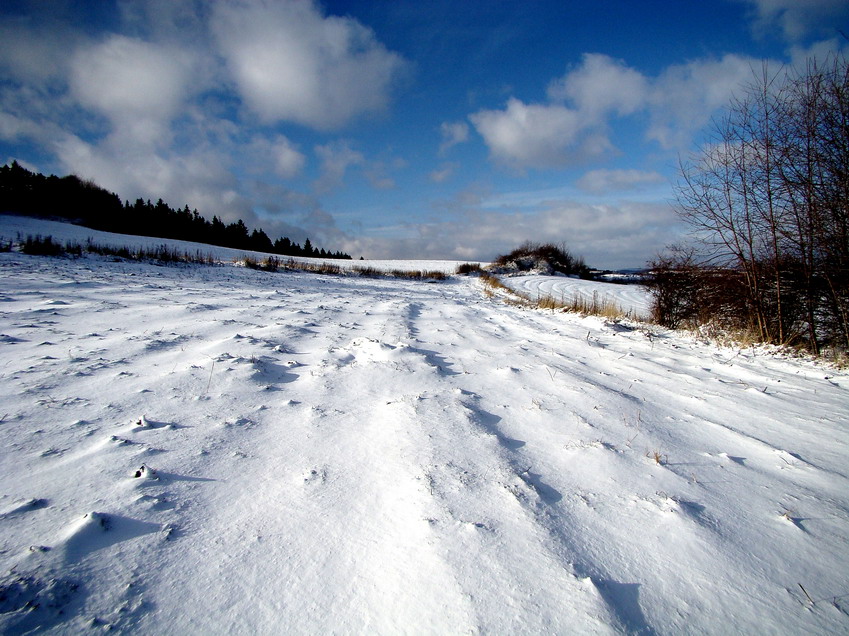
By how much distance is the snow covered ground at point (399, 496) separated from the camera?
1.07 m

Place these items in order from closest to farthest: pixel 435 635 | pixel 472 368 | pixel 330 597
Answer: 1. pixel 435 635
2. pixel 330 597
3. pixel 472 368

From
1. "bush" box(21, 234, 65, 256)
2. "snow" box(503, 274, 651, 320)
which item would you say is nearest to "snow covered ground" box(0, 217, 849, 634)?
"bush" box(21, 234, 65, 256)

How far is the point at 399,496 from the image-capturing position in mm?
1539

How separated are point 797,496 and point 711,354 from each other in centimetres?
329

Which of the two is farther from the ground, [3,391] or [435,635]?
[3,391]

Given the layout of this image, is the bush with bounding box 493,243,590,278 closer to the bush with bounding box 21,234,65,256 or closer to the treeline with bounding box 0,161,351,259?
the bush with bounding box 21,234,65,256

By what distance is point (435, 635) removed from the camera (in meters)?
0.98

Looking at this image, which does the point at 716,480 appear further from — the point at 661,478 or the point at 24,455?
the point at 24,455

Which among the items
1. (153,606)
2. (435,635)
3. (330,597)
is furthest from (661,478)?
(153,606)

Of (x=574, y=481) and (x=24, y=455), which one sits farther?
(x=574, y=481)

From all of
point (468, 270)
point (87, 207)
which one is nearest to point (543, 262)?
point (468, 270)

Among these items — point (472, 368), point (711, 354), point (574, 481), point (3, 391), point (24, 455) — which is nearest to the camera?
point (24, 455)

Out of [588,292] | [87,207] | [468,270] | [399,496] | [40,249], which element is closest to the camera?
[399,496]

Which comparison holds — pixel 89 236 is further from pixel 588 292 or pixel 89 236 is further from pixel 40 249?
Result: pixel 588 292
